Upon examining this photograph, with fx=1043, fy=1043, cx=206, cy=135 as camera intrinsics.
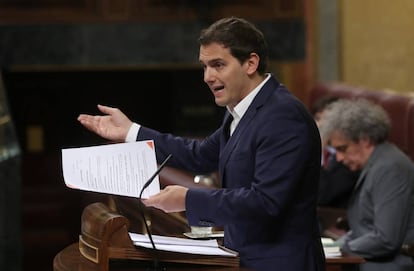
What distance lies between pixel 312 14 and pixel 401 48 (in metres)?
0.74

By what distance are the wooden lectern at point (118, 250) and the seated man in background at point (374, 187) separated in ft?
5.26

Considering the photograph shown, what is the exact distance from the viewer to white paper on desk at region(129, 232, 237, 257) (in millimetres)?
A: 2779

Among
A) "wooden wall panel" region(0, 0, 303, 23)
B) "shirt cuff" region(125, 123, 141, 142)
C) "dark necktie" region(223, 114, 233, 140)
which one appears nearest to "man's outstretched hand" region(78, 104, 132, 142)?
"shirt cuff" region(125, 123, 141, 142)

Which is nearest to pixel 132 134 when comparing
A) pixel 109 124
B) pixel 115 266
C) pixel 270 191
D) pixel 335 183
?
pixel 109 124

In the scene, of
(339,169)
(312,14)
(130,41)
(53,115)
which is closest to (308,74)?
(312,14)

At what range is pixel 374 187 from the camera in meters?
4.43

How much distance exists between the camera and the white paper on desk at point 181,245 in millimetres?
2779

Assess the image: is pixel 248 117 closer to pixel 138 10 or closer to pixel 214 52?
pixel 214 52

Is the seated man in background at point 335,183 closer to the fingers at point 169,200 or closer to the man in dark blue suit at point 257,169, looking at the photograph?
the man in dark blue suit at point 257,169

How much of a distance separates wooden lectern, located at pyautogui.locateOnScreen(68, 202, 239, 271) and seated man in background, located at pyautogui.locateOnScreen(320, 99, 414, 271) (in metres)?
1.60

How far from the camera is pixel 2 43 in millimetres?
7945

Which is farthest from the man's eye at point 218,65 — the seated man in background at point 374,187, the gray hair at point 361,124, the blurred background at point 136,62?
the blurred background at point 136,62

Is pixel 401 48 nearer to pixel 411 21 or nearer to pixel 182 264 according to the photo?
pixel 411 21

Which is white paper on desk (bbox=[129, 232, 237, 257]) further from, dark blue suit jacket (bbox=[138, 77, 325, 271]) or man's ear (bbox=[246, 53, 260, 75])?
man's ear (bbox=[246, 53, 260, 75])
